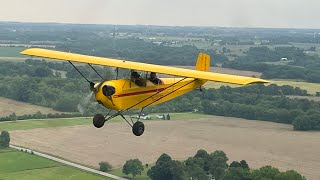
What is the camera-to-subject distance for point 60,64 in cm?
12444

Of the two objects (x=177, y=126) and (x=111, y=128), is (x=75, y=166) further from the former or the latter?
(x=177, y=126)

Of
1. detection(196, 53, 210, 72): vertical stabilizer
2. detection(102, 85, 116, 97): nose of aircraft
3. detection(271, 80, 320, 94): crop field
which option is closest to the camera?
detection(102, 85, 116, 97): nose of aircraft

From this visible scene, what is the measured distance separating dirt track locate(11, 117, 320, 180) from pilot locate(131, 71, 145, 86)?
1304 inches

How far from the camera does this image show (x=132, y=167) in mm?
50312

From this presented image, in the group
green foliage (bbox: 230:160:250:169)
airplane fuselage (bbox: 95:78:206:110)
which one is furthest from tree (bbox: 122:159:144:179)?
airplane fuselage (bbox: 95:78:206:110)

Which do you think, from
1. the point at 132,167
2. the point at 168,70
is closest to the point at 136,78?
the point at 168,70

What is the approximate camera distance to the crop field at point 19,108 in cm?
7594

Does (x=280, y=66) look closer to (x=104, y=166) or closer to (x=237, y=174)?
(x=237, y=174)

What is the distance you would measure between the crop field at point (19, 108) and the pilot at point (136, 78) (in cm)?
5577

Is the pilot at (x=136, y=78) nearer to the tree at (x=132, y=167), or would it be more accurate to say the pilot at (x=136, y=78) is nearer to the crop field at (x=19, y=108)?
the tree at (x=132, y=167)

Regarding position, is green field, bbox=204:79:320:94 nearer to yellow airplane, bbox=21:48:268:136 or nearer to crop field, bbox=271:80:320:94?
crop field, bbox=271:80:320:94

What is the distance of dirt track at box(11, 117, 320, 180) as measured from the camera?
180ft

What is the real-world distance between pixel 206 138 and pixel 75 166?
15.4 m

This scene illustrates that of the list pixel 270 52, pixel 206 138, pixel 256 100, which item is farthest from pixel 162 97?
pixel 270 52
